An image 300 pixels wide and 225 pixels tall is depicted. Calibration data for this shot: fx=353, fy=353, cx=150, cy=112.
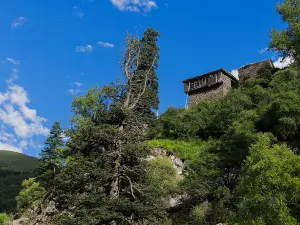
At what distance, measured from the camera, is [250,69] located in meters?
43.5

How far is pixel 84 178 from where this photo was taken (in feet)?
49.2

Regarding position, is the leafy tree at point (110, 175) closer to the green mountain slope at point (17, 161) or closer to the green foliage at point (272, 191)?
the green foliage at point (272, 191)

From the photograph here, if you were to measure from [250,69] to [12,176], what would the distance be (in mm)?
85038

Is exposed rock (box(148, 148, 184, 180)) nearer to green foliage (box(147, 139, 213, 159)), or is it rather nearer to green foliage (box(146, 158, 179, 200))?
green foliage (box(147, 139, 213, 159))

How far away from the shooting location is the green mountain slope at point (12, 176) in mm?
75938

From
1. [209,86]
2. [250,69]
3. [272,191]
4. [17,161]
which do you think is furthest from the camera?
[17,161]

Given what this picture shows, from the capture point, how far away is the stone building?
146ft

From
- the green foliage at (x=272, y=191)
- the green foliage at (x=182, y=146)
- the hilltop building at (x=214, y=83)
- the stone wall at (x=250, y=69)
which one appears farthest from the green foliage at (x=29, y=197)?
the stone wall at (x=250, y=69)

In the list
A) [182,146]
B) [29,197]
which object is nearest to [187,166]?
[182,146]

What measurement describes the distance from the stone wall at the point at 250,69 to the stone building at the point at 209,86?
176 centimetres

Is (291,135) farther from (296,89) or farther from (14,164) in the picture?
(14,164)

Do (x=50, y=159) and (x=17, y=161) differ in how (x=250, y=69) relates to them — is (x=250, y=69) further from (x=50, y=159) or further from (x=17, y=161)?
(x=17, y=161)

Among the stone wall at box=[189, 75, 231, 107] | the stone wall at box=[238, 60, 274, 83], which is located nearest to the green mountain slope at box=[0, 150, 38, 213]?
the stone wall at box=[189, 75, 231, 107]

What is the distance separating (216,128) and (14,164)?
129 m
